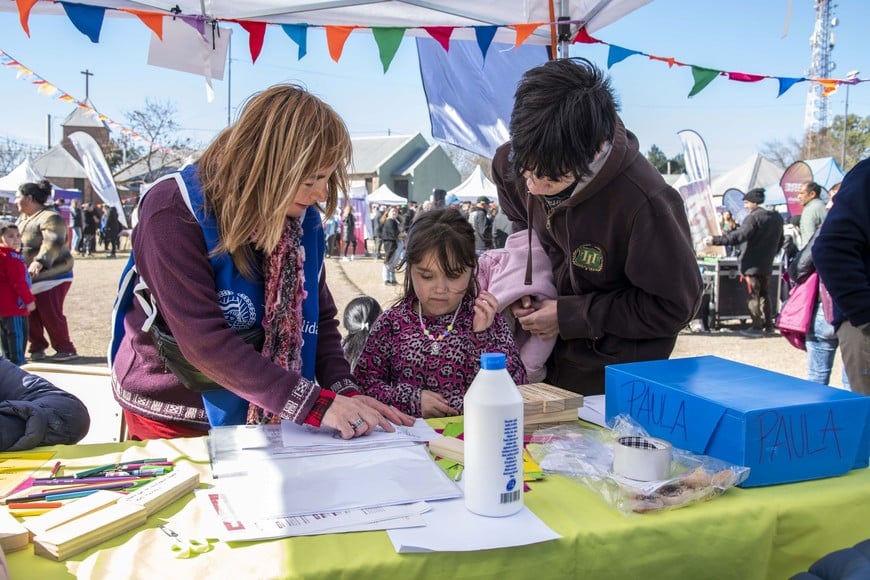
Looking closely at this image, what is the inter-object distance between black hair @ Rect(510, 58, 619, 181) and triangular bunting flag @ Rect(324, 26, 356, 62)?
1.95 metres

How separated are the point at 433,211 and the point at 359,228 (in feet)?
64.0

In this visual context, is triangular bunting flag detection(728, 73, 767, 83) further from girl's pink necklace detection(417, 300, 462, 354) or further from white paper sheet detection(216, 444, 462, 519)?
white paper sheet detection(216, 444, 462, 519)

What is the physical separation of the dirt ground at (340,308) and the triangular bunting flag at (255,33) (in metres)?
1.41

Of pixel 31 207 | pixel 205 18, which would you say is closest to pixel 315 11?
pixel 205 18

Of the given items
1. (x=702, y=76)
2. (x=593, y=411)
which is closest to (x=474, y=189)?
(x=702, y=76)

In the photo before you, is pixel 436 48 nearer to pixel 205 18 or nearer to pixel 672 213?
pixel 205 18

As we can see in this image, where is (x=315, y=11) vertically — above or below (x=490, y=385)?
above

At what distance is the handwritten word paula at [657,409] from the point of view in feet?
4.35

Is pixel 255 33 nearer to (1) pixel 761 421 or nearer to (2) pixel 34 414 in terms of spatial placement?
(2) pixel 34 414

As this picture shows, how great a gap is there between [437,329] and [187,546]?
105 cm

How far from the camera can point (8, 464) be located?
1.29m

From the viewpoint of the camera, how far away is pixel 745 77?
4.07 m

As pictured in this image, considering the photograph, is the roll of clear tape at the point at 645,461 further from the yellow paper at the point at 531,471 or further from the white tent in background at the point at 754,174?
the white tent in background at the point at 754,174

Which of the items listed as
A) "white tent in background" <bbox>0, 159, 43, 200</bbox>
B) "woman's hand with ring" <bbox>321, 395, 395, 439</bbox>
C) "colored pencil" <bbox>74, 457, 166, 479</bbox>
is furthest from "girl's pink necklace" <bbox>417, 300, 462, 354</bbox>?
"white tent in background" <bbox>0, 159, 43, 200</bbox>
